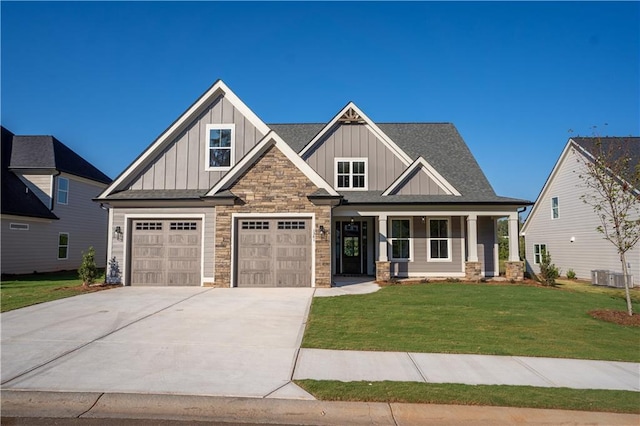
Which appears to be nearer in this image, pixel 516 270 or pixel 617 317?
pixel 617 317

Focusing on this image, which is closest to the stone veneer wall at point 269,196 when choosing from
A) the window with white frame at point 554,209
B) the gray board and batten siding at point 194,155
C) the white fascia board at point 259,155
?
the white fascia board at point 259,155

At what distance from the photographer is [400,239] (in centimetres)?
1788

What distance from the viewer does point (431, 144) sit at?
21.4 m

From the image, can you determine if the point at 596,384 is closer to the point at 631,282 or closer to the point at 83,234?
the point at 631,282

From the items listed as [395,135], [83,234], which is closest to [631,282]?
[395,135]

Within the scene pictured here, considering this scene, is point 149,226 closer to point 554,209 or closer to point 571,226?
point 571,226

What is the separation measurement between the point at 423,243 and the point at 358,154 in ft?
16.9

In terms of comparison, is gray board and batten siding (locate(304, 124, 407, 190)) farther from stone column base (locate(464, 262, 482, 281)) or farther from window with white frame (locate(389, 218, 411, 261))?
stone column base (locate(464, 262, 482, 281))

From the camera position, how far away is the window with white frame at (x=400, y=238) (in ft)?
58.2

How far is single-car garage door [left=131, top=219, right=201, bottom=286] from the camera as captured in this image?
1489 cm

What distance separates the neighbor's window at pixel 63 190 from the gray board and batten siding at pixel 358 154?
1505cm

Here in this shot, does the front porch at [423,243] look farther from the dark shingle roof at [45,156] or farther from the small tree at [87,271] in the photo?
the dark shingle roof at [45,156]

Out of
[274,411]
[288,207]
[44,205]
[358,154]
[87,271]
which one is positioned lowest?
[274,411]

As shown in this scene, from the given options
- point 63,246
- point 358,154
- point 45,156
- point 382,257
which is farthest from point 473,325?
point 45,156
